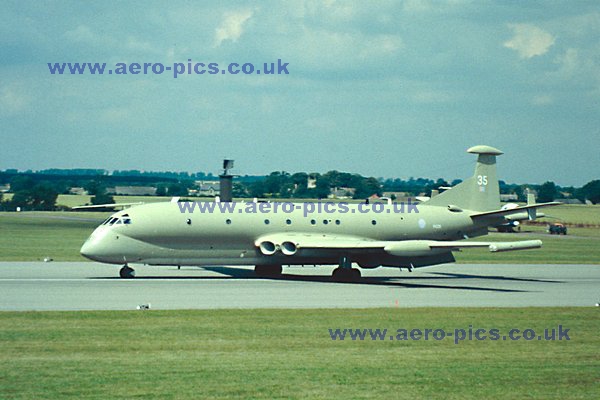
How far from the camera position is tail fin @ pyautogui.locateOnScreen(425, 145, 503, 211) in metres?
42.9

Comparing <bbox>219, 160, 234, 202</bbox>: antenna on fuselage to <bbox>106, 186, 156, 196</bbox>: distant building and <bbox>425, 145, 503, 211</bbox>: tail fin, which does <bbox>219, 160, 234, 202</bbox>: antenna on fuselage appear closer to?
<bbox>425, 145, 503, 211</bbox>: tail fin

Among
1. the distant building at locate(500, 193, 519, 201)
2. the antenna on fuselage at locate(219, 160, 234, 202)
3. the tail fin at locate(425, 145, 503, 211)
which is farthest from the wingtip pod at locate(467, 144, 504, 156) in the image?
the distant building at locate(500, 193, 519, 201)

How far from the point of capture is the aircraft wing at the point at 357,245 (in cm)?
3584

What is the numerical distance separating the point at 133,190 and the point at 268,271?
154816 millimetres

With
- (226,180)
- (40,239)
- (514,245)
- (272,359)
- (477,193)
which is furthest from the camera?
(226,180)

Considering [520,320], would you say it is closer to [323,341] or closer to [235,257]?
[323,341]

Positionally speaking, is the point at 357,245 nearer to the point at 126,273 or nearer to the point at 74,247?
the point at 126,273

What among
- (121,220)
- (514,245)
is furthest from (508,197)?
(121,220)

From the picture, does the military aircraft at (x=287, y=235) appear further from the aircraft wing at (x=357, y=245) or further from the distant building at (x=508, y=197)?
the distant building at (x=508, y=197)

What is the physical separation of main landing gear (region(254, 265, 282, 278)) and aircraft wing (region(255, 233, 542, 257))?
5.46 ft

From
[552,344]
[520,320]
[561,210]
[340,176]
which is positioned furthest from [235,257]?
[561,210]

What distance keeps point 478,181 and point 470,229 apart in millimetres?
2554

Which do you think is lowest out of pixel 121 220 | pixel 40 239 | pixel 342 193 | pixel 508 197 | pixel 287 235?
pixel 40 239

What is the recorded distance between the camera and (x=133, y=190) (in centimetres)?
19038
